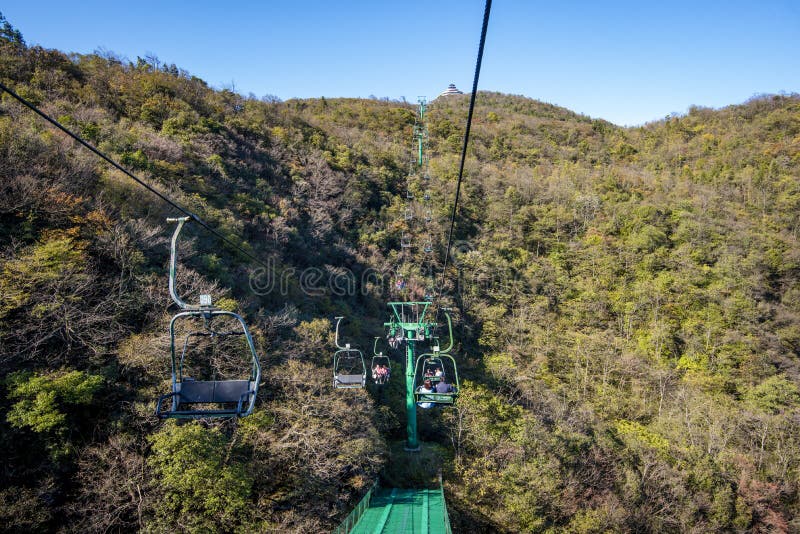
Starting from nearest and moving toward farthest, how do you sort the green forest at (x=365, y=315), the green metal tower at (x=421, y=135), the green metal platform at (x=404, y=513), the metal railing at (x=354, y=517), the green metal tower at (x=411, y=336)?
1. the metal railing at (x=354, y=517)
2. the green forest at (x=365, y=315)
3. the green metal platform at (x=404, y=513)
4. the green metal tower at (x=411, y=336)
5. the green metal tower at (x=421, y=135)

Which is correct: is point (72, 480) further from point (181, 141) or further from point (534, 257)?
point (534, 257)

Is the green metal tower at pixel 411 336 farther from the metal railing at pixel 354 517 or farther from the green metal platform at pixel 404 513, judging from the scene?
the metal railing at pixel 354 517

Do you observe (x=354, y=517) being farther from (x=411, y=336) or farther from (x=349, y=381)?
(x=411, y=336)

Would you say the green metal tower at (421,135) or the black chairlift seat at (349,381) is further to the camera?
the green metal tower at (421,135)

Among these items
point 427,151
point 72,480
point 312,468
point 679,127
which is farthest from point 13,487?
point 679,127

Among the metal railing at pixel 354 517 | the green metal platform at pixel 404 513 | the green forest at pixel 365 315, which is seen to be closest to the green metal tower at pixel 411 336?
the green forest at pixel 365 315

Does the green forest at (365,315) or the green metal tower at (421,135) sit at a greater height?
the green metal tower at (421,135)

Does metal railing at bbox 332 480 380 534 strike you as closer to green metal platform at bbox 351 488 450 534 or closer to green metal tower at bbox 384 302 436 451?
green metal platform at bbox 351 488 450 534
